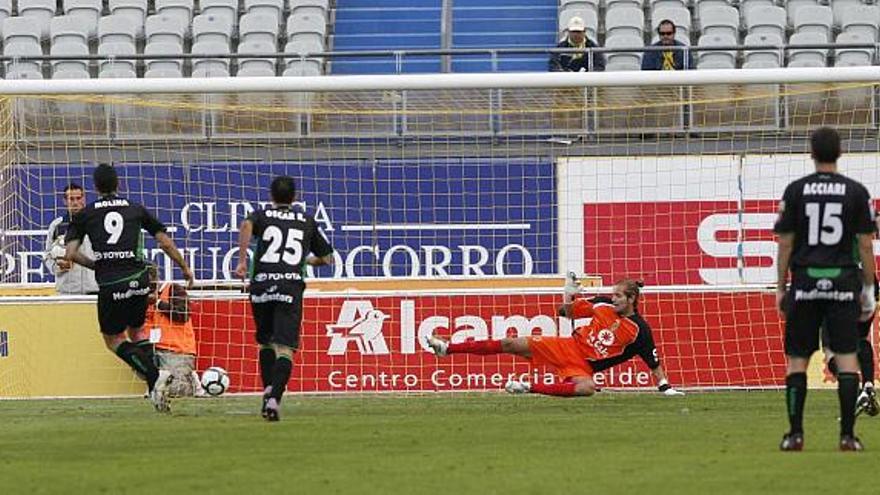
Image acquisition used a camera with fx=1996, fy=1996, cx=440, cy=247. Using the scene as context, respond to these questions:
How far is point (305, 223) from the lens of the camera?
15844 millimetres

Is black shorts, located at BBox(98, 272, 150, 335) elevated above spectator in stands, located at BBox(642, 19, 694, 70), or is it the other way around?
spectator in stands, located at BBox(642, 19, 694, 70)

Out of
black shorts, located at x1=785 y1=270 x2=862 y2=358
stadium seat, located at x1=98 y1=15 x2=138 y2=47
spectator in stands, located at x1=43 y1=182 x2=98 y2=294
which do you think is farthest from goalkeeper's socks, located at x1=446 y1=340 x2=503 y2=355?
stadium seat, located at x1=98 y1=15 x2=138 y2=47

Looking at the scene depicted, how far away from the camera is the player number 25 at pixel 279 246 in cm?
1568

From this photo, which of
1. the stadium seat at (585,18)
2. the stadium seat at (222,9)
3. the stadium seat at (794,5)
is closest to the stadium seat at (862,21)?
the stadium seat at (794,5)

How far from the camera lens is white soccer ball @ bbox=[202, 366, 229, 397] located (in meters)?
20.2

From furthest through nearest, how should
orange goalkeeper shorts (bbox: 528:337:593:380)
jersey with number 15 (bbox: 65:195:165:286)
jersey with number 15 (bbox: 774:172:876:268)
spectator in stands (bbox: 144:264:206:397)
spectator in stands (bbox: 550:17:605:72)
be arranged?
spectator in stands (bbox: 550:17:605:72) → spectator in stands (bbox: 144:264:206:397) → orange goalkeeper shorts (bbox: 528:337:593:380) → jersey with number 15 (bbox: 65:195:165:286) → jersey with number 15 (bbox: 774:172:876:268)

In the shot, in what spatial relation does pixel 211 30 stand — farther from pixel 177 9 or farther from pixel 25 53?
pixel 25 53

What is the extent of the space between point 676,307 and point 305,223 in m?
6.74

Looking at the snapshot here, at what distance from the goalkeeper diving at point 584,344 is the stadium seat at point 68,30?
12.3 metres

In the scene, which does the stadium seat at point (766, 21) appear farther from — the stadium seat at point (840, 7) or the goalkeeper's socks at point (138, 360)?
the goalkeeper's socks at point (138, 360)

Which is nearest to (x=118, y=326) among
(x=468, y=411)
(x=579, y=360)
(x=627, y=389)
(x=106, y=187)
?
(x=106, y=187)

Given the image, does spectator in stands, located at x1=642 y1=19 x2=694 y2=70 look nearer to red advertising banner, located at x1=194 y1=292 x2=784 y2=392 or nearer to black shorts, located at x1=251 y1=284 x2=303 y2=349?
red advertising banner, located at x1=194 y1=292 x2=784 y2=392

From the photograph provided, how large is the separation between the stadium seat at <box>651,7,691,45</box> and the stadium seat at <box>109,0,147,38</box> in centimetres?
758

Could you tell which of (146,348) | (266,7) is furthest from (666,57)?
(146,348)
